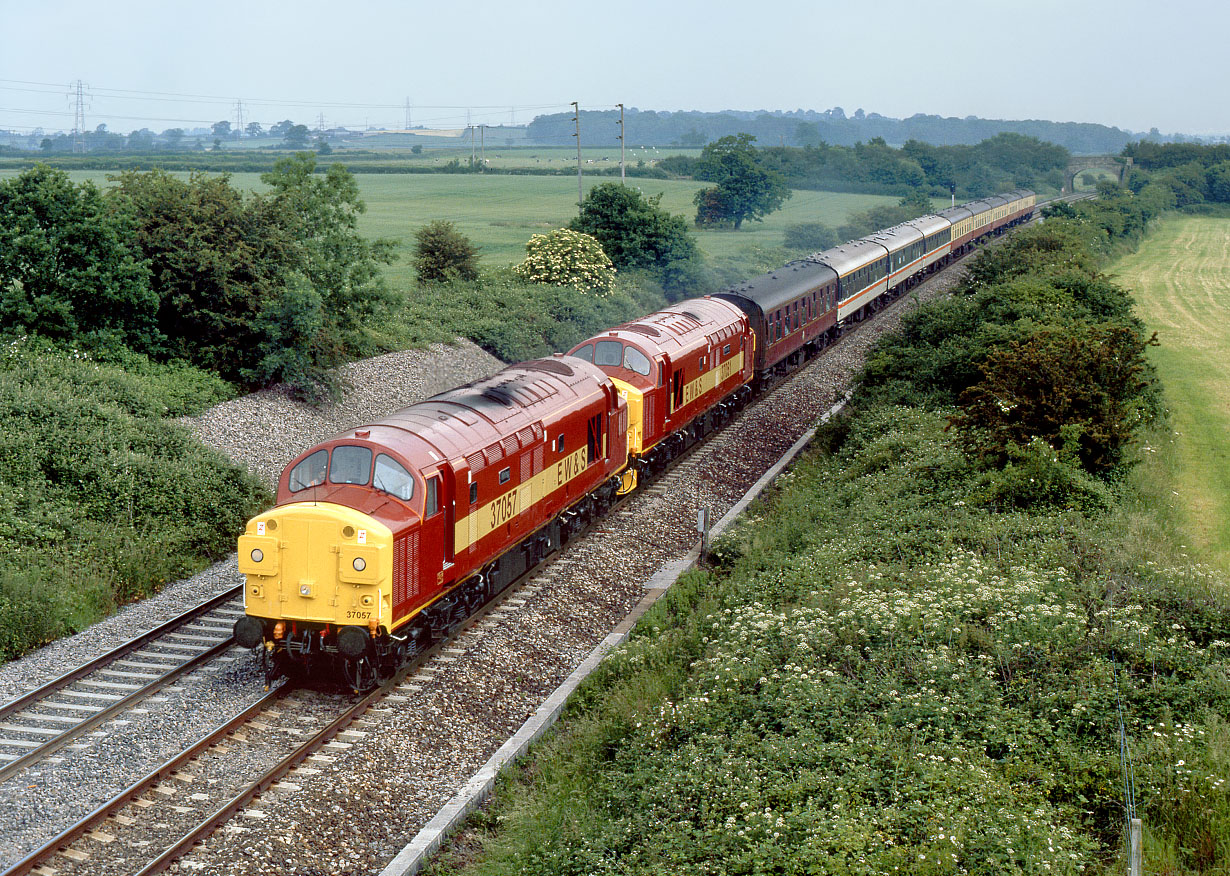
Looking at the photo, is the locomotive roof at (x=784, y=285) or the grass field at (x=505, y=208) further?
the grass field at (x=505, y=208)

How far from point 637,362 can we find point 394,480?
10700 mm

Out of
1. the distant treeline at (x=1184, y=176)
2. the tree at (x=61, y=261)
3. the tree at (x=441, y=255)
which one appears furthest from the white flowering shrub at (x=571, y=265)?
the distant treeline at (x=1184, y=176)

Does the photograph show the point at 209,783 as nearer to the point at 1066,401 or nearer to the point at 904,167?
the point at 1066,401

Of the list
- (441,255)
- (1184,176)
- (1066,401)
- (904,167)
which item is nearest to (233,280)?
(441,255)

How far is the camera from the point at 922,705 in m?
11.4

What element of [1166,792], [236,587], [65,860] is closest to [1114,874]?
[1166,792]

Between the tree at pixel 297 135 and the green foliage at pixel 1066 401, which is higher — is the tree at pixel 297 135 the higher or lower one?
the higher one

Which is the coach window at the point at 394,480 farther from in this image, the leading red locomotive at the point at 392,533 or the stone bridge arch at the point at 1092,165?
the stone bridge arch at the point at 1092,165

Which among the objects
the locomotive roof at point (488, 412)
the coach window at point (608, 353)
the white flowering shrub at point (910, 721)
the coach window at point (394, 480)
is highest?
the coach window at point (608, 353)

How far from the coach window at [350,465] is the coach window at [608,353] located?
412 inches

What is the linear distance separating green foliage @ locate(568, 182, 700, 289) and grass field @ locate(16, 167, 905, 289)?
828cm

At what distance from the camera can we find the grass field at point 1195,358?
63.8 ft

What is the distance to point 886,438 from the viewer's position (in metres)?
23.8

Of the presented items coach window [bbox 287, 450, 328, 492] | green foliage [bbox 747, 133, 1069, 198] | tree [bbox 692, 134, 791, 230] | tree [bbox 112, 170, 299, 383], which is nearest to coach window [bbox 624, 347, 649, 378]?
tree [bbox 112, 170, 299, 383]
